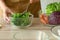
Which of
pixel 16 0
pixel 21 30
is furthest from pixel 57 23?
pixel 16 0

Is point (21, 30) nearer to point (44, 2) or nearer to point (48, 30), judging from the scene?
point (48, 30)

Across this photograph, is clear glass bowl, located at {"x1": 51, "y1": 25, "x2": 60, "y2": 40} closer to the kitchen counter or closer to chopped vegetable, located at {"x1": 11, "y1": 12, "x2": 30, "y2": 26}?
the kitchen counter

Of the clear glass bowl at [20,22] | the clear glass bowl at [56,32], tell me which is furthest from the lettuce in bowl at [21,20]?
the clear glass bowl at [56,32]

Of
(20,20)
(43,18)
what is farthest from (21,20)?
(43,18)

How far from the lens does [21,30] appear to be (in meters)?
0.84

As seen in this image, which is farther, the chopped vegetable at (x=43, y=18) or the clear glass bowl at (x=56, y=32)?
the chopped vegetable at (x=43, y=18)

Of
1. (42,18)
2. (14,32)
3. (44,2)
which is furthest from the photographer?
(44,2)

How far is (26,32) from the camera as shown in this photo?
803 millimetres

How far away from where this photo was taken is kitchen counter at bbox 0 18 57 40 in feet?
2.53

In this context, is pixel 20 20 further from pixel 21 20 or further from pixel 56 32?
pixel 56 32

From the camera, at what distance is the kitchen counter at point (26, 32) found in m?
0.77

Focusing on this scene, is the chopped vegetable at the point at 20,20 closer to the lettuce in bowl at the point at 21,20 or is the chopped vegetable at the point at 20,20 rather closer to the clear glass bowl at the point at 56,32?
the lettuce in bowl at the point at 21,20

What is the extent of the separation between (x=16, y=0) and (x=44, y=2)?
225 mm

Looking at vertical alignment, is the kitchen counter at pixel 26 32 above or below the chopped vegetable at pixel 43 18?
below
